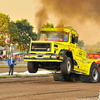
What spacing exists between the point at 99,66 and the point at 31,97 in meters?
9.98

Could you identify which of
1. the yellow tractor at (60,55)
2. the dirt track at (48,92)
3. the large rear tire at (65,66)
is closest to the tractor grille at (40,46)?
the yellow tractor at (60,55)

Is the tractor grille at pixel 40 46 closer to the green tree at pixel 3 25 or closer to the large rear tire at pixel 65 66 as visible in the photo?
the large rear tire at pixel 65 66

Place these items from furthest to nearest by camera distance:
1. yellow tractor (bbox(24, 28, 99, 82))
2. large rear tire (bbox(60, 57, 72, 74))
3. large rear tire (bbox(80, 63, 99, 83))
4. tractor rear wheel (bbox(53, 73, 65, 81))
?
tractor rear wheel (bbox(53, 73, 65, 81)) → large rear tire (bbox(80, 63, 99, 83)) → large rear tire (bbox(60, 57, 72, 74)) → yellow tractor (bbox(24, 28, 99, 82))

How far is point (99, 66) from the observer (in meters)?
19.2

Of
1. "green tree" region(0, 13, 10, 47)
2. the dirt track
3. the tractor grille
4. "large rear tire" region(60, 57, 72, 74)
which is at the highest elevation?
"green tree" region(0, 13, 10, 47)

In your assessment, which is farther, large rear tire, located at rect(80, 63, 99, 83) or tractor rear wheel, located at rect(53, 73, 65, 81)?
tractor rear wheel, located at rect(53, 73, 65, 81)

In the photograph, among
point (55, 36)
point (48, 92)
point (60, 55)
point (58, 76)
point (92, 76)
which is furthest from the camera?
point (58, 76)

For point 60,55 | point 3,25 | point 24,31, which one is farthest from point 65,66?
point 24,31

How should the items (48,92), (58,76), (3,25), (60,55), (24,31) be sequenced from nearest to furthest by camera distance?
(48,92), (60,55), (58,76), (3,25), (24,31)

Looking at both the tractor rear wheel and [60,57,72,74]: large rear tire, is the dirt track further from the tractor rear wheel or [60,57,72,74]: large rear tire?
the tractor rear wheel

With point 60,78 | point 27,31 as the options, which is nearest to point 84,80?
point 60,78

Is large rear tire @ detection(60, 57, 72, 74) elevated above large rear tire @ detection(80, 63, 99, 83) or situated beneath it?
elevated above

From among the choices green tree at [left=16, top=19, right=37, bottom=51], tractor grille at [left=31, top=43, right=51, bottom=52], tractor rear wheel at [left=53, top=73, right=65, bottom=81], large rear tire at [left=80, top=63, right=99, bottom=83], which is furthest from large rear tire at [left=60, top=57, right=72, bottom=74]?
green tree at [left=16, top=19, right=37, bottom=51]

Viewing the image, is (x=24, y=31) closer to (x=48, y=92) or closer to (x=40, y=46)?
(x=40, y=46)
